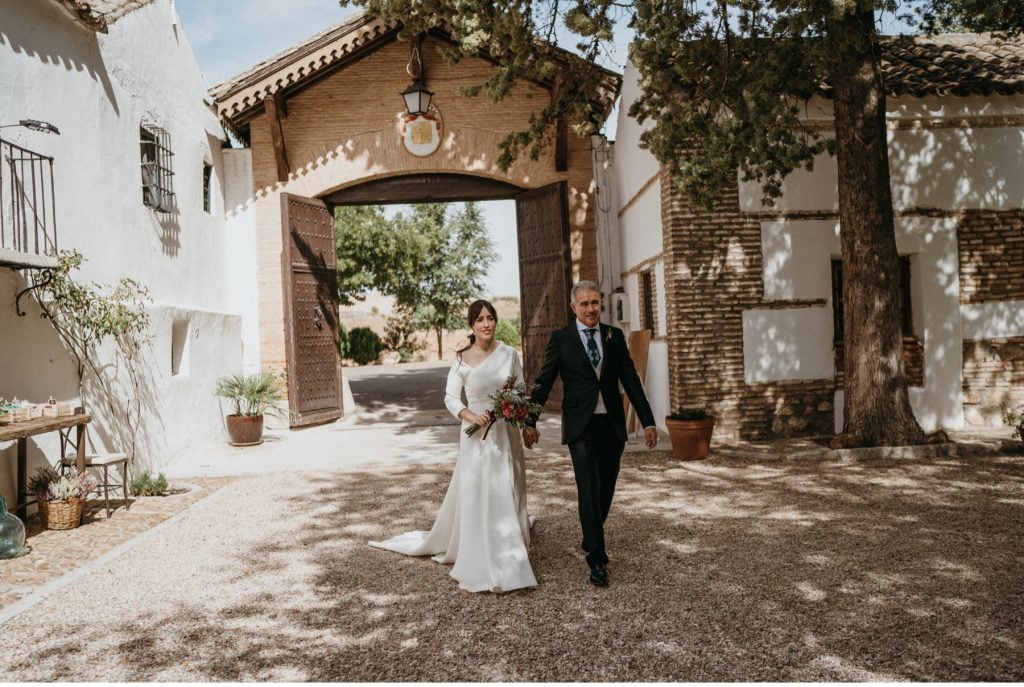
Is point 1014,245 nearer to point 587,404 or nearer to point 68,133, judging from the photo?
point 587,404

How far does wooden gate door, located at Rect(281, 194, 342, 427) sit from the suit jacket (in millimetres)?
8015

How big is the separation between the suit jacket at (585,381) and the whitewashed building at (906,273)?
483cm

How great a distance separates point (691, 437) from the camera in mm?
8219

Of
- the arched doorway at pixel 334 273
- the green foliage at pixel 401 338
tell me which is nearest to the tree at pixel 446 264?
the green foliage at pixel 401 338

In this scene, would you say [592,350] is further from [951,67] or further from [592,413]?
[951,67]

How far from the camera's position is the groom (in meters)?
4.38

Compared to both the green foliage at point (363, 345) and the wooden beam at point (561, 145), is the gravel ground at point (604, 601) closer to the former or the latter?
the wooden beam at point (561, 145)

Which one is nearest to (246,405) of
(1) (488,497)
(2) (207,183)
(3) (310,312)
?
(3) (310,312)

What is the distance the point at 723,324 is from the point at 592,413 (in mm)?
5312

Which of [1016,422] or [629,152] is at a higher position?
[629,152]

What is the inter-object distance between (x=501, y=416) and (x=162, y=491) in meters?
4.84

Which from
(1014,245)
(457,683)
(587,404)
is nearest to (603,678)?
(457,683)

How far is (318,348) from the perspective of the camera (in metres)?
12.3

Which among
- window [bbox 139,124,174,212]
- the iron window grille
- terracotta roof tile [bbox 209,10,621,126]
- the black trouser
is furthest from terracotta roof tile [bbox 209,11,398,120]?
the black trouser
